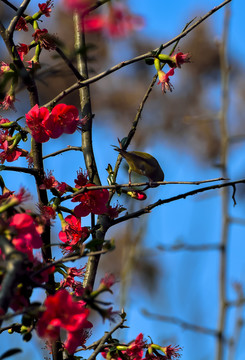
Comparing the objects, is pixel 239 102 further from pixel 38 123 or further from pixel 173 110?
pixel 38 123

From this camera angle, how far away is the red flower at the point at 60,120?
39.4 inches

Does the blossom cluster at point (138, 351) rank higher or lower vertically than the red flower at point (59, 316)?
higher

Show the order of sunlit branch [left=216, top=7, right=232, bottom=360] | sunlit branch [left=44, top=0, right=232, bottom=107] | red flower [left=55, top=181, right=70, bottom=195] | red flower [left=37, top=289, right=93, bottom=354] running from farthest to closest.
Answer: sunlit branch [left=216, top=7, right=232, bottom=360] → red flower [left=55, top=181, right=70, bottom=195] → sunlit branch [left=44, top=0, right=232, bottom=107] → red flower [left=37, top=289, right=93, bottom=354]

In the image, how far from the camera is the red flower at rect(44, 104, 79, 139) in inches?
39.4

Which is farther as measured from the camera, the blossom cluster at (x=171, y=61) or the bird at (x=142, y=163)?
the bird at (x=142, y=163)

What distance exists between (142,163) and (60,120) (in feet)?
0.75

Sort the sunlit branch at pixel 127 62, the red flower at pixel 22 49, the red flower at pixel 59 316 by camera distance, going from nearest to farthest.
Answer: the red flower at pixel 59 316 → the sunlit branch at pixel 127 62 → the red flower at pixel 22 49

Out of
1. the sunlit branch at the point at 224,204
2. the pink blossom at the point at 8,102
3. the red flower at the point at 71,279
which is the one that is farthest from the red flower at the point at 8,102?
the sunlit branch at the point at 224,204

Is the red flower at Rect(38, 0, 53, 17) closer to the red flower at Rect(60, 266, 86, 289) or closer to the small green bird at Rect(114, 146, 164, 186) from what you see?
the small green bird at Rect(114, 146, 164, 186)

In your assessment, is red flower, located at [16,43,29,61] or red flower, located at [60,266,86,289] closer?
red flower, located at [60,266,86,289]

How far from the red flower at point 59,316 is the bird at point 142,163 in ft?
1.56

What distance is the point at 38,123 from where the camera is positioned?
3.26ft

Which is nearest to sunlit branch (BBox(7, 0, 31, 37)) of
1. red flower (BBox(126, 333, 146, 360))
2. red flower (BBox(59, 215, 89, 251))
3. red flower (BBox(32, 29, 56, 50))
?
red flower (BBox(32, 29, 56, 50))

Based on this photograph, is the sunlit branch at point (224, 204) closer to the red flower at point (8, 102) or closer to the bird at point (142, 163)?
the bird at point (142, 163)
